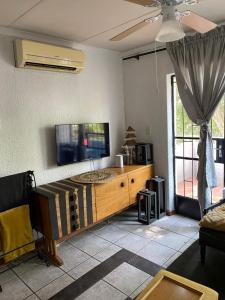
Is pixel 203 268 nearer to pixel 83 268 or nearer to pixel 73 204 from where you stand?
pixel 83 268

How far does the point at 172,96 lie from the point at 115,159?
1221 mm

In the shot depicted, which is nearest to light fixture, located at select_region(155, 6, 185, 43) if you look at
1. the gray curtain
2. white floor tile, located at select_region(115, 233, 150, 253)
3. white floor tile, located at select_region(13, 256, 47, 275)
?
the gray curtain

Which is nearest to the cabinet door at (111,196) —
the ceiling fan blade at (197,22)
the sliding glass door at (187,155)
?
the sliding glass door at (187,155)

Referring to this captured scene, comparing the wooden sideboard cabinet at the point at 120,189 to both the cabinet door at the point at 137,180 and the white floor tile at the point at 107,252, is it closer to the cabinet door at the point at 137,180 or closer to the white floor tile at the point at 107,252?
the cabinet door at the point at 137,180

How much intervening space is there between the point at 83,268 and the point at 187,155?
199 centimetres

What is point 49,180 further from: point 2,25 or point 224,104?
point 224,104

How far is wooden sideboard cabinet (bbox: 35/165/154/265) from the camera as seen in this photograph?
2.45 metres

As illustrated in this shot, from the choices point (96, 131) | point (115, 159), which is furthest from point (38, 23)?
point (115, 159)

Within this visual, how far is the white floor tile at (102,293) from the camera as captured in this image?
200cm

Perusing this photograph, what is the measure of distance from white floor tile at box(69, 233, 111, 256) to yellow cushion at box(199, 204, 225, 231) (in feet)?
3.74

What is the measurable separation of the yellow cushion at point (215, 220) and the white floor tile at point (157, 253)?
525 millimetres

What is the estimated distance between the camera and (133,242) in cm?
281

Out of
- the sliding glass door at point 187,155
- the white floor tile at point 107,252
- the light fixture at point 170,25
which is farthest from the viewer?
the sliding glass door at point 187,155

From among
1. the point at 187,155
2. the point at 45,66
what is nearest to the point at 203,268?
the point at 187,155
